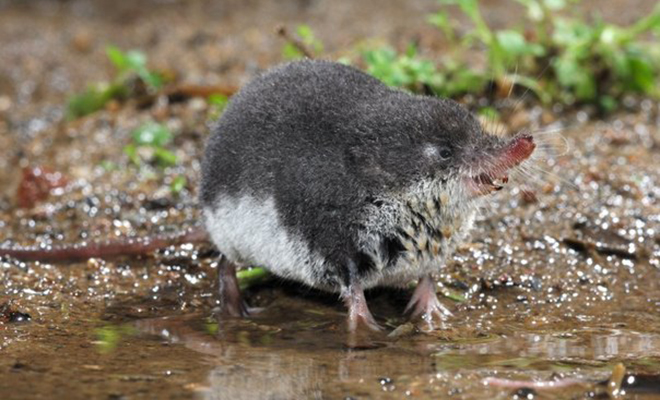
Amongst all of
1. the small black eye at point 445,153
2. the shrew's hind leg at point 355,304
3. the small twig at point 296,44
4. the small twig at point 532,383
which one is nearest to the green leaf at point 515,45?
the small twig at point 296,44

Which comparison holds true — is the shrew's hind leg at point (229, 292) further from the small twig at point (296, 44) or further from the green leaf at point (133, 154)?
the green leaf at point (133, 154)

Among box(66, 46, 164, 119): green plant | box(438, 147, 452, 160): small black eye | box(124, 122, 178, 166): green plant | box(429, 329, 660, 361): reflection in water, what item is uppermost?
box(66, 46, 164, 119): green plant

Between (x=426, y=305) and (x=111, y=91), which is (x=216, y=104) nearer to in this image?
(x=111, y=91)

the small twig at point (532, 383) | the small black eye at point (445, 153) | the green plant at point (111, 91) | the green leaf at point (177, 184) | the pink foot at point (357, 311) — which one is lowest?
the small twig at point (532, 383)

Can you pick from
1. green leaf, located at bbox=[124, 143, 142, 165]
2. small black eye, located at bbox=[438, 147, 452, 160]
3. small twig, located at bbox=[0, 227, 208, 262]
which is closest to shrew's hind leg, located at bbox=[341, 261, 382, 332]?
small black eye, located at bbox=[438, 147, 452, 160]

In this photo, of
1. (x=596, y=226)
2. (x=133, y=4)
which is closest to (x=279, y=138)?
(x=596, y=226)

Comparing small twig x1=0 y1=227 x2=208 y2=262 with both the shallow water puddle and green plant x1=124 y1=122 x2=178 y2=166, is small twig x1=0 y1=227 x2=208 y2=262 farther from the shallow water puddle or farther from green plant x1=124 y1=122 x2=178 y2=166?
green plant x1=124 y1=122 x2=178 y2=166

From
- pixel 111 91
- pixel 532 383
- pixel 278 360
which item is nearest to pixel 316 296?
pixel 278 360
